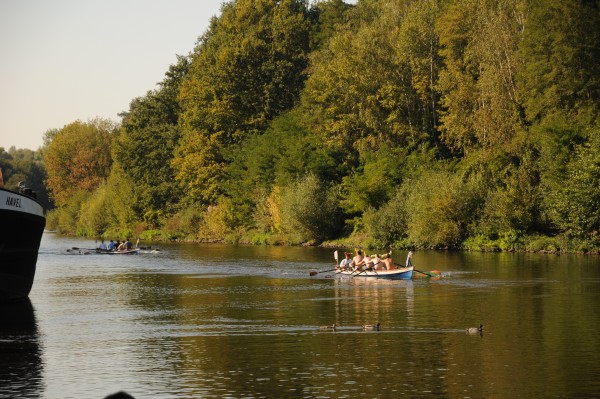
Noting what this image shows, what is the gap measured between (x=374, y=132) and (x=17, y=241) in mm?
64009

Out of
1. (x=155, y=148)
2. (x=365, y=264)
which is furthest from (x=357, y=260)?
(x=155, y=148)

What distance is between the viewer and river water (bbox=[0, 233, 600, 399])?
94.7 feet

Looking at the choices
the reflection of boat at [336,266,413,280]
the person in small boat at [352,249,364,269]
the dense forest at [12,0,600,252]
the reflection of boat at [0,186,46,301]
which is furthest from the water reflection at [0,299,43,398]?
the dense forest at [12,0,600,252]

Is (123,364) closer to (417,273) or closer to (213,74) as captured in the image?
(417,273)

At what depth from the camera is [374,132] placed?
106438mm

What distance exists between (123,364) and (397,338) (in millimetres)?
10020

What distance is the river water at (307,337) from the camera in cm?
2886

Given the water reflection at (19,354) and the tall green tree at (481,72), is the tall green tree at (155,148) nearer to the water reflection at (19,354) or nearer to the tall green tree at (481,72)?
the tall green tree at (481,72)

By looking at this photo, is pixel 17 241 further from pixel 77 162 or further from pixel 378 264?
pixel 77 162

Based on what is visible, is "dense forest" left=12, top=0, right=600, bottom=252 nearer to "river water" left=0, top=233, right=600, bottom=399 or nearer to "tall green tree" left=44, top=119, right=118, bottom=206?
"river water" left=0, top=233, right=600, bottom=399

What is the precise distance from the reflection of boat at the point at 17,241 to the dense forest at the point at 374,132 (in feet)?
140

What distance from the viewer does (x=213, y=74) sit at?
124062 mm

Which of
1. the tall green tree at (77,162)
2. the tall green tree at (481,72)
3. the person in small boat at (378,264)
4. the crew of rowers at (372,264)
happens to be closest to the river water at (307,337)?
the crew of rowers at (372,264)

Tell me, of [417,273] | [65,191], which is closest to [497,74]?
[417,273]
